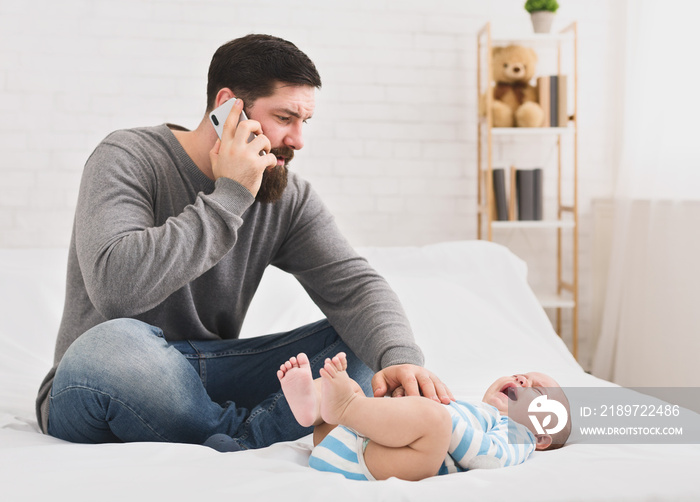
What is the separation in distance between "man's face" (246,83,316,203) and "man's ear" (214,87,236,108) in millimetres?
48

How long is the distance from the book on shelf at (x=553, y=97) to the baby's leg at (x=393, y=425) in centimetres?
202

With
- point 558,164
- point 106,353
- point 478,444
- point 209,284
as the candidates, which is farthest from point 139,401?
point 558,164

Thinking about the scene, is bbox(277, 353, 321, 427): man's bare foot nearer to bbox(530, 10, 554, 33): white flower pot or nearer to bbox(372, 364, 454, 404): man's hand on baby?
bbox(372, 364, 454, 404): man's hand on baby

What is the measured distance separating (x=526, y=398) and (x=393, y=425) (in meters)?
0.37

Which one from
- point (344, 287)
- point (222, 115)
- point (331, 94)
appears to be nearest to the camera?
point (222, 115)

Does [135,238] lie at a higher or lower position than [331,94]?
lower

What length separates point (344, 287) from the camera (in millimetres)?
1425

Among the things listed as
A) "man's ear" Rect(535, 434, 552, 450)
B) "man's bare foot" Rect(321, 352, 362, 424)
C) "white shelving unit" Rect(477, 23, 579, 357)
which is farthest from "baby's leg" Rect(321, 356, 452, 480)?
"white shelving unit" Rect(477, 23, 579, 357)

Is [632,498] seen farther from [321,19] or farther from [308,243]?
[321,19]

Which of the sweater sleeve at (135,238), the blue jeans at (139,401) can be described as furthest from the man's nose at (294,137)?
the blue jeans at (139,401)

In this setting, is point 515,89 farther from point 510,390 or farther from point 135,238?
point 135,238

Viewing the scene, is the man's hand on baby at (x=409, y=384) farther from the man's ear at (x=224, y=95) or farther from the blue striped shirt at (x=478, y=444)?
the man's ear at (x=224, y=95)

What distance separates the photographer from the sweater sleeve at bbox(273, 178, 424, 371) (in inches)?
49.6

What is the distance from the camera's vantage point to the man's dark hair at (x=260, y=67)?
1.36 m
